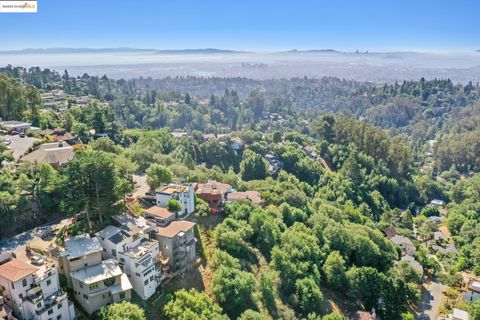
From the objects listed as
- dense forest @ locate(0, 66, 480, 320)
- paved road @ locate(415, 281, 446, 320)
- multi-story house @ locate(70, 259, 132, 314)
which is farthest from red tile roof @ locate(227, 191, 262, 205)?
paved road @ locate(415, 281, 446, 320)

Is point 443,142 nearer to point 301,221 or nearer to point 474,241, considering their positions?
point 474,241

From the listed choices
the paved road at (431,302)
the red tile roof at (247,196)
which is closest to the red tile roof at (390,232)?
the paved road at (431,302)

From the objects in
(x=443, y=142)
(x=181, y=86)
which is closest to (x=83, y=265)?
(x=443, y=142)

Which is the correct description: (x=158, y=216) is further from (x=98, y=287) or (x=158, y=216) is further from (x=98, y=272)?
(x=98, y=287)

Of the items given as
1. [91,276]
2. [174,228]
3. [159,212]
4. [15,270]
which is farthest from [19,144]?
[91,276]

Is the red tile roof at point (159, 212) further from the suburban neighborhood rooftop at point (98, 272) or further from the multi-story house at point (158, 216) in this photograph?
the suburban neighborhood rooftop at point (98, 272)

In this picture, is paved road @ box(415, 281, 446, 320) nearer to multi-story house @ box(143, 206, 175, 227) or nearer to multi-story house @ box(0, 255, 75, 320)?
multi-story house @ box(143, 206, 175, 227)
